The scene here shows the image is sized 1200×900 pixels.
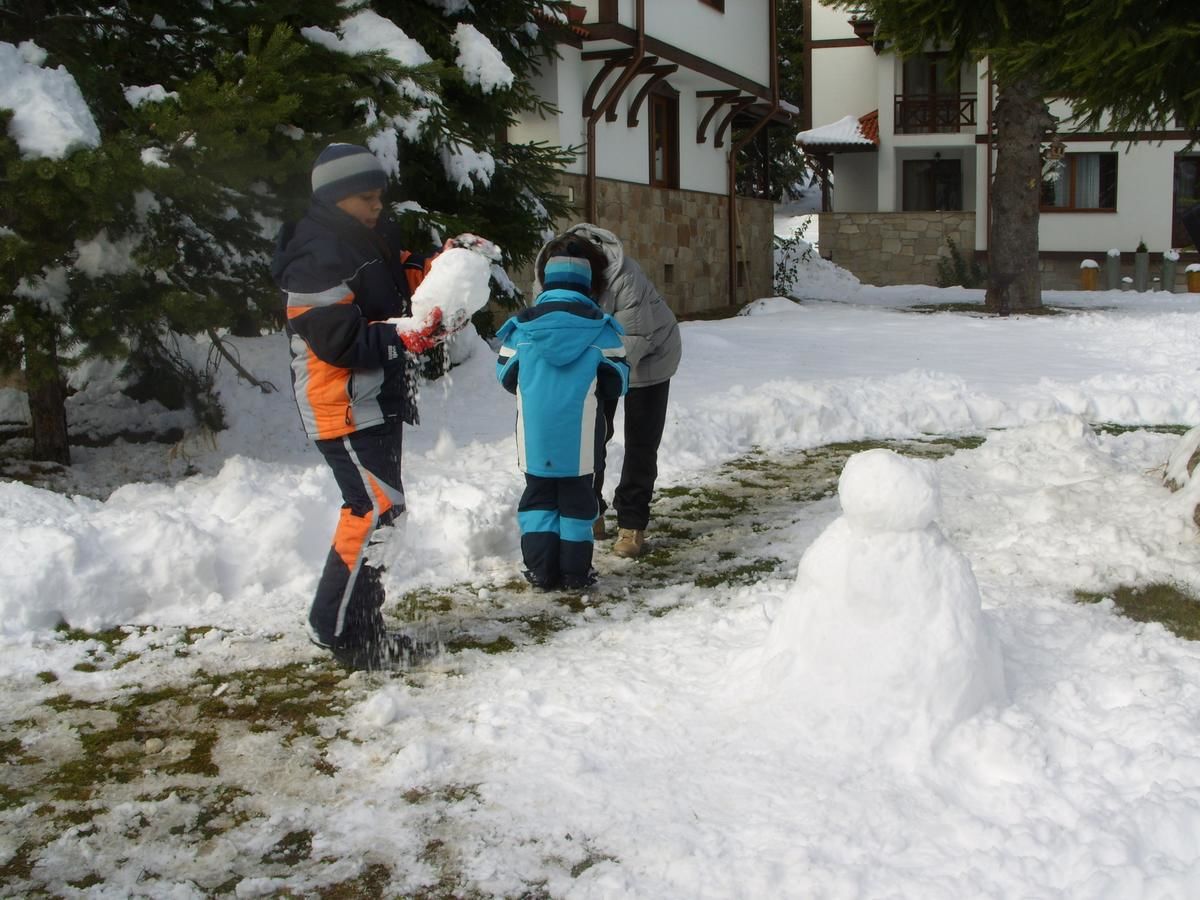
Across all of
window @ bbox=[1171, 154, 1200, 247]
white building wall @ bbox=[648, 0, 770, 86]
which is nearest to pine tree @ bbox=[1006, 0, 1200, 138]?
white building wall @ bbox=[648, 0, 770, 86]

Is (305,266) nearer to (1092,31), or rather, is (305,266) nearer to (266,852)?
(266,852)

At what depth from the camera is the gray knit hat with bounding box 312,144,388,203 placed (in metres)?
3.86

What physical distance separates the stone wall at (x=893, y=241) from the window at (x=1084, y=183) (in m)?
2.70

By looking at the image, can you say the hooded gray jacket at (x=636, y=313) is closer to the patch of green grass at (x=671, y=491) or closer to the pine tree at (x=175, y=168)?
the patch of green grass at (x=671, y=491)

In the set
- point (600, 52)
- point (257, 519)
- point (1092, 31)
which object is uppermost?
point (600, 52)

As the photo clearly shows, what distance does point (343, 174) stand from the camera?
12.7 ft

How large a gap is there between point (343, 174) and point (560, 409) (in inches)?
56.0

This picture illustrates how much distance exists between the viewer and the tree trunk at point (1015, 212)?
18812 millimetres

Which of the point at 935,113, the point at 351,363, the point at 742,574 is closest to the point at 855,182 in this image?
the point at 935,113

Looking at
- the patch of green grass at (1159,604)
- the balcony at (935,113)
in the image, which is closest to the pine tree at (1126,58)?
the patch of green grass at (1159,604)

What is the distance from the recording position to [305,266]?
3.80 metres

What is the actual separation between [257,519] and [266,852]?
242 cm

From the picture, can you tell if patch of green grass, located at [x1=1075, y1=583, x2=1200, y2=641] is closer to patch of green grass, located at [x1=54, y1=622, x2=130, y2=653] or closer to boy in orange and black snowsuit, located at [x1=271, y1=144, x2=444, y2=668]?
boy in orange and black snowsuit, located at [x1=271, y1=144, x2=444, y2=668]

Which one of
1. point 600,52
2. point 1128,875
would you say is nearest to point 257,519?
point 1128,875
